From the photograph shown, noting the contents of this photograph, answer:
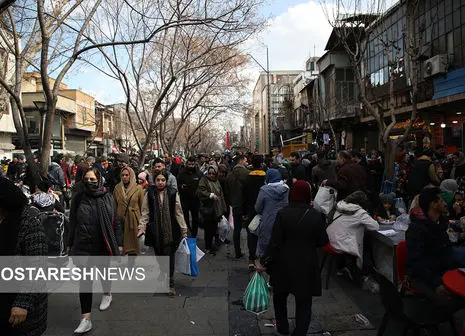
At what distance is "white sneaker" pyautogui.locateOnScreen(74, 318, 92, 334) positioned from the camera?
4.27 m

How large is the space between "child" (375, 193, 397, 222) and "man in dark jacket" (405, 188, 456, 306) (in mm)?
2258

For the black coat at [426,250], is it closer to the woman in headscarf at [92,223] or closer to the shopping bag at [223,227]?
the woman in headscarf at [92,223]

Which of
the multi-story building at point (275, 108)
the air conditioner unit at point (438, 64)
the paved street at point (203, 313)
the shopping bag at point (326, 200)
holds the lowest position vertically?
the paved street at point (203, 313)

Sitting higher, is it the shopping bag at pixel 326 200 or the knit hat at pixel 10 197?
the knit hat at pixel 10 197

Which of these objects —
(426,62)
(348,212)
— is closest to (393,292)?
(348,212)

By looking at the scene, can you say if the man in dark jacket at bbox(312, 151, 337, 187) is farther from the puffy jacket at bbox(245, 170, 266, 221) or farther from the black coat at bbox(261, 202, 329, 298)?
the black coat at bbox(261, 202, 329, 298)

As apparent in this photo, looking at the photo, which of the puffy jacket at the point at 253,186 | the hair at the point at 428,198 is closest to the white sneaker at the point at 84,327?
the puffy jacket at the point at 253,186

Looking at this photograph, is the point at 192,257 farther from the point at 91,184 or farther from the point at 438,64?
the point at 438,64

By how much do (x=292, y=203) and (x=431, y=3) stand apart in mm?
15741

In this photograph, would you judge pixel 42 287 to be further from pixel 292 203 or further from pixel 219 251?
pixel 219 251

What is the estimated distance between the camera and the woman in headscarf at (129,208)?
5.71 metres

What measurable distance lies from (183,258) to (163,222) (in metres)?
0.56

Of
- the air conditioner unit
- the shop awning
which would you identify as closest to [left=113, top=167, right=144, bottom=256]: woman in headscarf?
the air conditioner unit

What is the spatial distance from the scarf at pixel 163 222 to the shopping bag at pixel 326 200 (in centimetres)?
259
